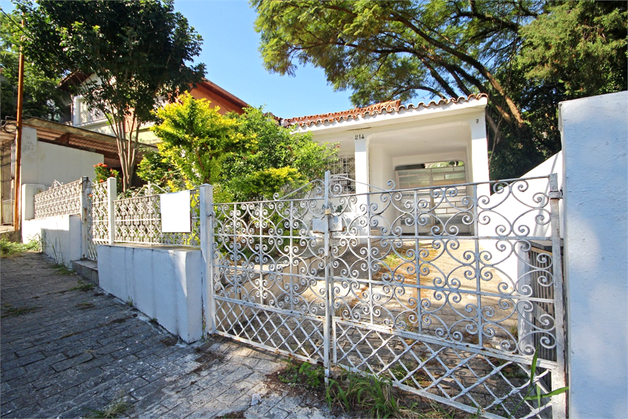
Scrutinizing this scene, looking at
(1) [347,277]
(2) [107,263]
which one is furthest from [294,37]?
(1) [347,277]

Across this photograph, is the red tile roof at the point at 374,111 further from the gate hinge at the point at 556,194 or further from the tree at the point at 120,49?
the gate hinge at the point at 556,194

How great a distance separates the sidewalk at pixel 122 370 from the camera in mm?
2008

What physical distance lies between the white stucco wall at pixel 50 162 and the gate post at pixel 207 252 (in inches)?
316

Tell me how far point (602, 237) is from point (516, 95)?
11098 millimetres

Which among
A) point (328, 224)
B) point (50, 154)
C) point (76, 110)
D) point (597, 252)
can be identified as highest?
point (76, 110)

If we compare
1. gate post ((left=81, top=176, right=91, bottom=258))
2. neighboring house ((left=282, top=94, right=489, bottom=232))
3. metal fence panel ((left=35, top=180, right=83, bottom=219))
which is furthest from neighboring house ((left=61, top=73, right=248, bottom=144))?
gate post ((left=81, top=176, right=91, bottom=258))

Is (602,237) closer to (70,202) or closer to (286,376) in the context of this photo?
(286,376)

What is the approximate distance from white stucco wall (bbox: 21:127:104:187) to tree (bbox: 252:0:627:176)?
6.50 m

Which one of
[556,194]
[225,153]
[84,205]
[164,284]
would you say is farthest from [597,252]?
[84,205]

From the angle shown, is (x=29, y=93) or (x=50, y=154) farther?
(x=29, y=93)

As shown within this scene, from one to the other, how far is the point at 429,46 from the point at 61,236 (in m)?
11.5

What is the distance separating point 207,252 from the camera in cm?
300

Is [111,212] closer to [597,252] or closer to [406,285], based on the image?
[406,285]

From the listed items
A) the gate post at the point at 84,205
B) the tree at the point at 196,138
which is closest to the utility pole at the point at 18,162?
the gate post at the point at 84,205
